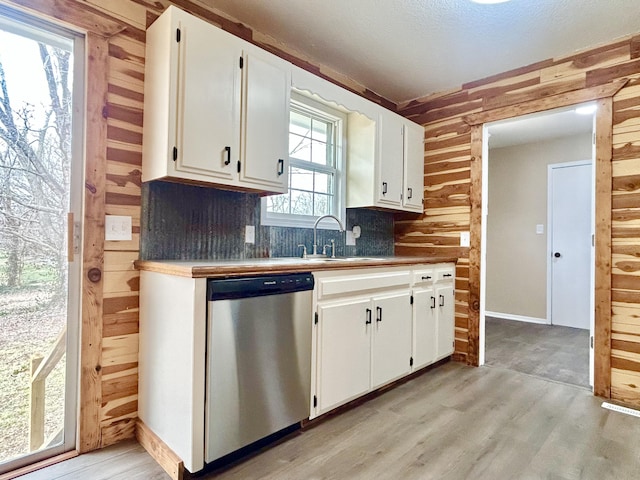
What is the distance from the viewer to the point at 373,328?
7.99 feet

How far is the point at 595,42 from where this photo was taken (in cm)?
261

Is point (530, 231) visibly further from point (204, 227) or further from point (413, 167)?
point (204, 227)

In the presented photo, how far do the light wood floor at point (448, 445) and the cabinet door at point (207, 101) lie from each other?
146 centimetres

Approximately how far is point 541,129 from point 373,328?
12.0 ft

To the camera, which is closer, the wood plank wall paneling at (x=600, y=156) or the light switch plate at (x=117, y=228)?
the light switch plate at (x=117, y=228)

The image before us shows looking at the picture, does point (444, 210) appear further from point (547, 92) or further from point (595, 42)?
point (595, 42)

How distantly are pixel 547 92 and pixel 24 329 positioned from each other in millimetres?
3739

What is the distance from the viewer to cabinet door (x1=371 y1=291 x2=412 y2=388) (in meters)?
2.46

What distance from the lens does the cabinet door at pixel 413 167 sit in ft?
11.1

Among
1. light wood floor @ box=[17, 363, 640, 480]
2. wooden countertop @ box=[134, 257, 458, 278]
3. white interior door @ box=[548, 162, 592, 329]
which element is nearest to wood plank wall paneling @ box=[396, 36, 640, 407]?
light wood floor @ box=[17, 363, 640, 480]

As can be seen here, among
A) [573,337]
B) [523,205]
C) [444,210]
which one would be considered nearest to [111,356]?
[444,210]

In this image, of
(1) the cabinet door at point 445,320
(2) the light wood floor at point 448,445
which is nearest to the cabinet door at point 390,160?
(1) the cabinet door at point 445,320

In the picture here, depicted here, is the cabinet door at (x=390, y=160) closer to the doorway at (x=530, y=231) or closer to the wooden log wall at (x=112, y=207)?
the doorway at (x=530, y=231)

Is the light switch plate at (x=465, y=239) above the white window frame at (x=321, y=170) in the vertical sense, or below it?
below
